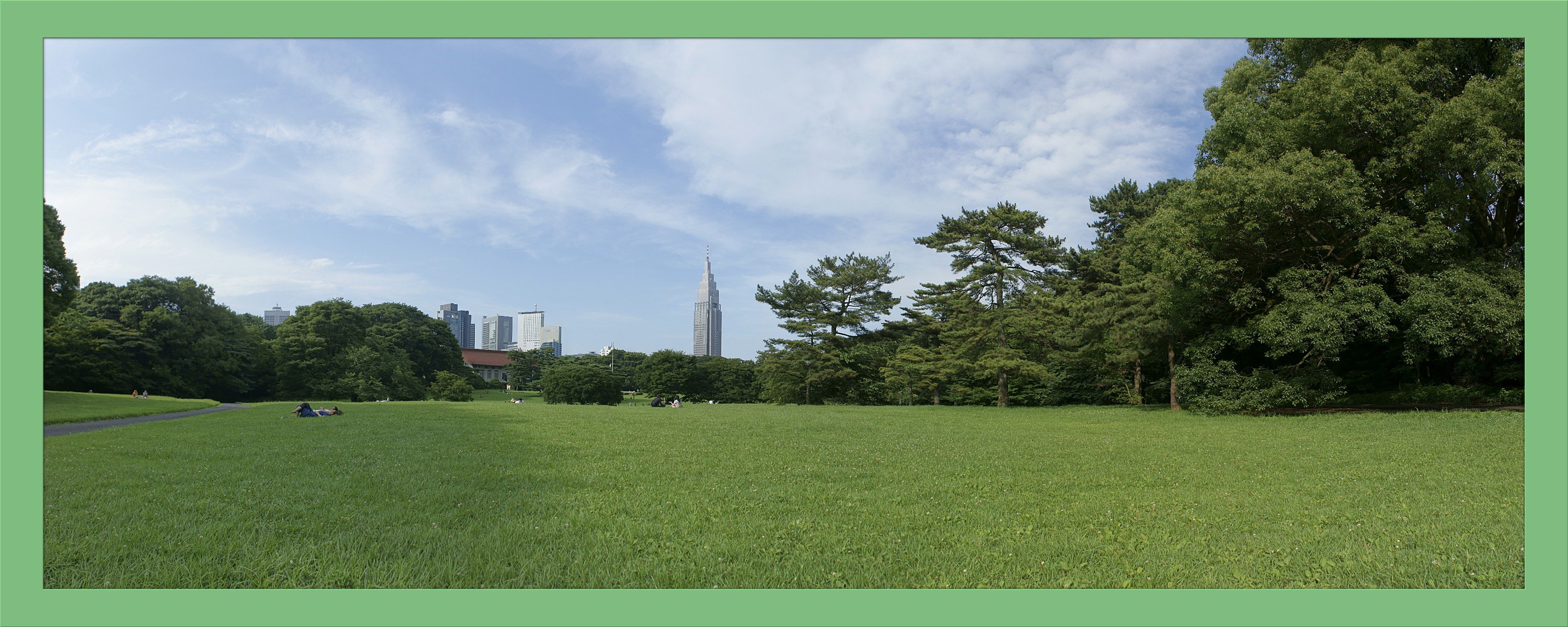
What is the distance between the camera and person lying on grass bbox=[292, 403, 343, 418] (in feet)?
48.0

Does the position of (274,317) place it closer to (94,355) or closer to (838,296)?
(94,355)

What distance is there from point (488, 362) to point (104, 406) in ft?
123

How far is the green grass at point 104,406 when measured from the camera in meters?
8.45

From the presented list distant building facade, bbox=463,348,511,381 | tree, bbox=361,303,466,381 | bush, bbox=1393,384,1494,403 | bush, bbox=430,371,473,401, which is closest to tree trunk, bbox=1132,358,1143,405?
bush, bbox=1393,384,1494,403

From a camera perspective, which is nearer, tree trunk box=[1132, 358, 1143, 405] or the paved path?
the paved path

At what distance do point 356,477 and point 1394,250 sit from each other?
20403 millimetres

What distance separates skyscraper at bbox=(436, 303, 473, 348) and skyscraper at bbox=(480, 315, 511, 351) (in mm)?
585

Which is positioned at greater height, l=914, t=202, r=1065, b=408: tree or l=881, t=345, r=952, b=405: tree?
l=914, t=202, r=1065, b=408: tree

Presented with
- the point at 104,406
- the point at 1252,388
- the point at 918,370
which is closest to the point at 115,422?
the point at 104,406

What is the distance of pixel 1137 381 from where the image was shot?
25781 mm

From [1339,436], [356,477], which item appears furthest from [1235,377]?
[356,477]

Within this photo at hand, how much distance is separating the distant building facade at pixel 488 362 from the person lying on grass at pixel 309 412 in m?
29.1

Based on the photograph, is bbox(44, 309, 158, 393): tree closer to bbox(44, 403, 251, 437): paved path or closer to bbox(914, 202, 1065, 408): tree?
bbox(44, 403, 251, 437): paved path

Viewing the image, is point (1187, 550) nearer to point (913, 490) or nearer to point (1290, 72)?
point (913, 490)
